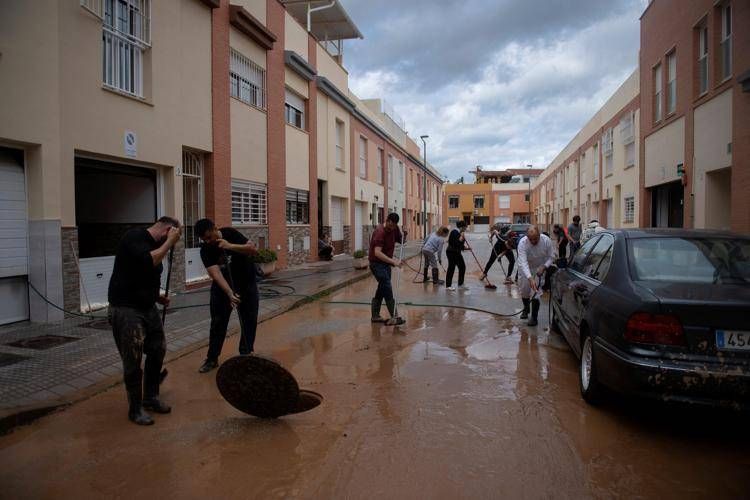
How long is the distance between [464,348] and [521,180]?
2897 inches

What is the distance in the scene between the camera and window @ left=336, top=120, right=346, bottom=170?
20844 millimetres

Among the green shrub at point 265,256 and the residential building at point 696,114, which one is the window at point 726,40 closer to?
the residential building at point 696,114

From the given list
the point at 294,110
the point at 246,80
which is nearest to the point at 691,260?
the point at 246,80

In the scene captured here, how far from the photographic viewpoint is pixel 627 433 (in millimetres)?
3834

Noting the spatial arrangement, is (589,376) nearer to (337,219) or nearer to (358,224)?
(337,219)

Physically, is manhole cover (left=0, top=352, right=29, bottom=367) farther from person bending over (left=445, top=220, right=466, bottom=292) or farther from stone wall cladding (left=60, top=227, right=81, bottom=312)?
person bending over (left=445, top=220, right=466, bottom=292)

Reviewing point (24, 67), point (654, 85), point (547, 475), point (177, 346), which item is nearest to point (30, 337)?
point (177, 346)

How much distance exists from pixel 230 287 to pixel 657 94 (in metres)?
14.6

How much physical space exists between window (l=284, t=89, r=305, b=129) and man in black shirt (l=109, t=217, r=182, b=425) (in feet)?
40.8

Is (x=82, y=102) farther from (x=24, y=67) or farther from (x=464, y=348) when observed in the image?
(x=464, y=348)

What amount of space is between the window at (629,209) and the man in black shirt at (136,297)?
17579 millimetres

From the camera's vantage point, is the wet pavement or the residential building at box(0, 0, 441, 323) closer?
the wet pavement

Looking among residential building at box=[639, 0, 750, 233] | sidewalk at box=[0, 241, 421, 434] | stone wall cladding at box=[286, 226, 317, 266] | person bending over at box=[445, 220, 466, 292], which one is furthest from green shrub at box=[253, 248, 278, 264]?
residential building at box=[639, 0, 750, 233]

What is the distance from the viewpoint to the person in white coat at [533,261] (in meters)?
7.41
